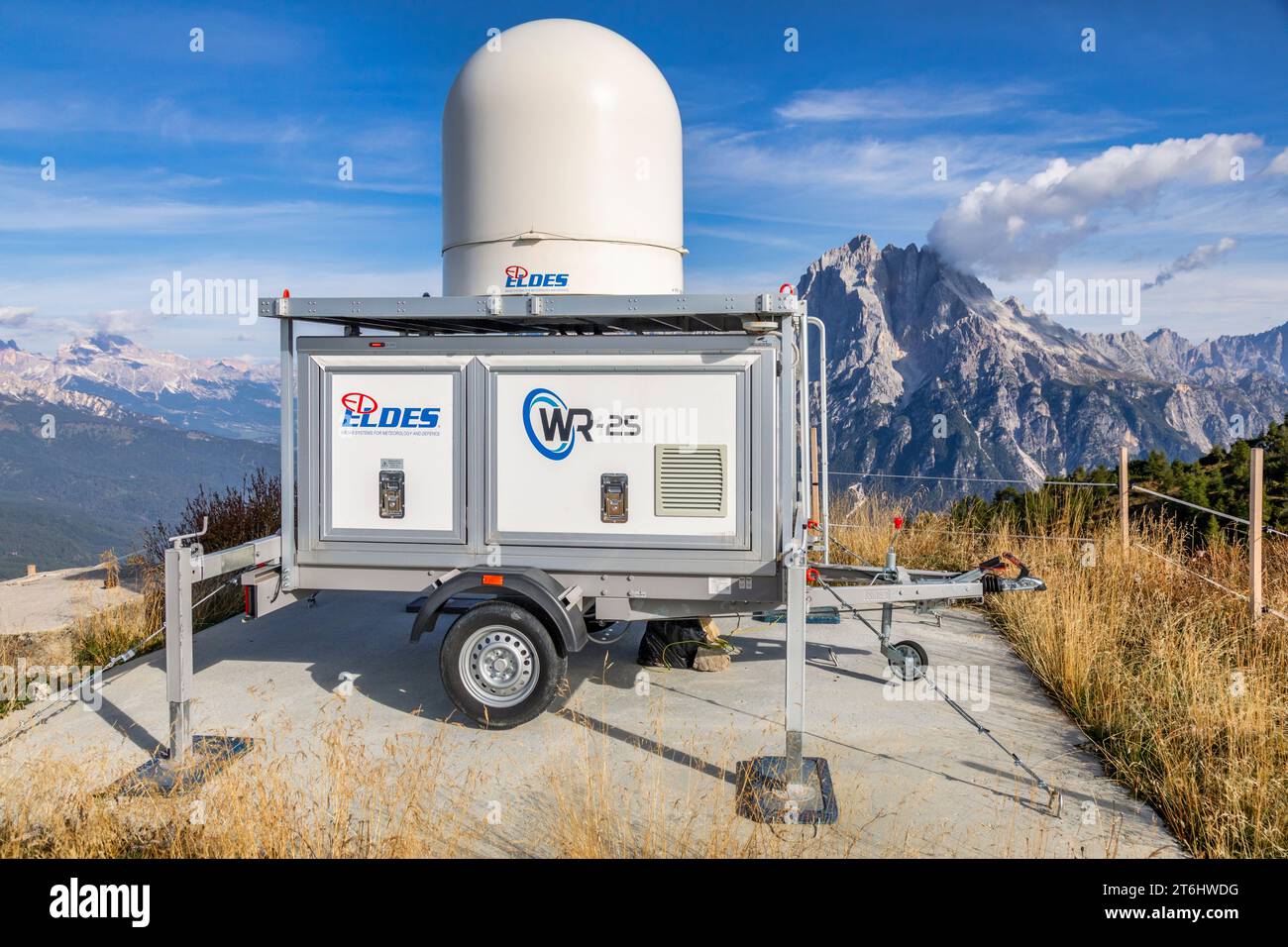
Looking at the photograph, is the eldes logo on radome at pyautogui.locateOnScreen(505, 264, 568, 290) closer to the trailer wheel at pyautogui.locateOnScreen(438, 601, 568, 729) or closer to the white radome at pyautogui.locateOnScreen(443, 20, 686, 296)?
the white radome at pyautogui.locateOnScreen(443, 20, 686, 296)

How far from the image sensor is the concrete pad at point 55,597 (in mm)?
8312

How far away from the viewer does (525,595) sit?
6.03 metres

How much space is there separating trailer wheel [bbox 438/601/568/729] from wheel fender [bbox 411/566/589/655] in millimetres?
74

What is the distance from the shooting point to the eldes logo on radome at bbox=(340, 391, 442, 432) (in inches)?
249

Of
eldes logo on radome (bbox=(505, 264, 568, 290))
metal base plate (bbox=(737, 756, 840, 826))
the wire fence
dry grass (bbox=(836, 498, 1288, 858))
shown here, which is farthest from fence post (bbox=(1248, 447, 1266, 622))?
eldes logo on radome (bbox=(505, 264, 568, 290))

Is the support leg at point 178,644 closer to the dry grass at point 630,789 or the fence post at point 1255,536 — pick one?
the dry grass at point 630,789

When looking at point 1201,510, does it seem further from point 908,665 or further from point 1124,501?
point 908,665

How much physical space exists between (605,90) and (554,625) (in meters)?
3.66

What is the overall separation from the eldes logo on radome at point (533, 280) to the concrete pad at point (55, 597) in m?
4.65

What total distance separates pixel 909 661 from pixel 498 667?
9.57ft

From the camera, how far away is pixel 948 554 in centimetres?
1132

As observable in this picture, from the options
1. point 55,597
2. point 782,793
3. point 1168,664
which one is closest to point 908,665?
point 1168,664

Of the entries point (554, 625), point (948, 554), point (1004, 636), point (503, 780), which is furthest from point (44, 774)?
point (948, 554)
